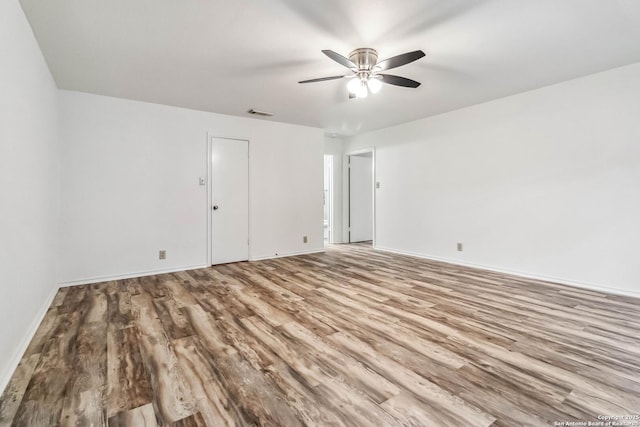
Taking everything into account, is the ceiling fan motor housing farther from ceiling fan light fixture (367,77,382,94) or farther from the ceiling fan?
ceiling fan light fixture (367,77,382,94)

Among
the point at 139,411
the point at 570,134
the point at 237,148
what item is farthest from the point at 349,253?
the point at 139,411

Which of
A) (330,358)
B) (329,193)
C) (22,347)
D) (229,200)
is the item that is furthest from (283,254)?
(22,347)

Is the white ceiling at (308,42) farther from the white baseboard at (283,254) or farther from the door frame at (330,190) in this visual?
the door frame at (330,190)

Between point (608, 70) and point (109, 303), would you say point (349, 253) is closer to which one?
point (109, 303)

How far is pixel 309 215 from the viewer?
5.69m

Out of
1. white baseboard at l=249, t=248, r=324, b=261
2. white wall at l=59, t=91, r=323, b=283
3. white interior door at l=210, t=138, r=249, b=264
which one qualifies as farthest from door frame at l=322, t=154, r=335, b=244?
white interior door at l=210, t=138, r=249, b=264

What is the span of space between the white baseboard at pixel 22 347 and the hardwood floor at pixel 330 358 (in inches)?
1.8

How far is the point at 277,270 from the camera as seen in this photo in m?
4.37

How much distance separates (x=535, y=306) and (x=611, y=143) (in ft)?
6.84

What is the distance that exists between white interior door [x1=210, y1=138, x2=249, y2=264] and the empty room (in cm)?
4

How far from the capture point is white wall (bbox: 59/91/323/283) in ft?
12.0


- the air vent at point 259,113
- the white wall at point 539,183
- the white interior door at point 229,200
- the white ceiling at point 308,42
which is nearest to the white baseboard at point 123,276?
the white interior door at point 229,200

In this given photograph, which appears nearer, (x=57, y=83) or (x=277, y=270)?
(x=57, y=83)

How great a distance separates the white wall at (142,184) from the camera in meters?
3.67
